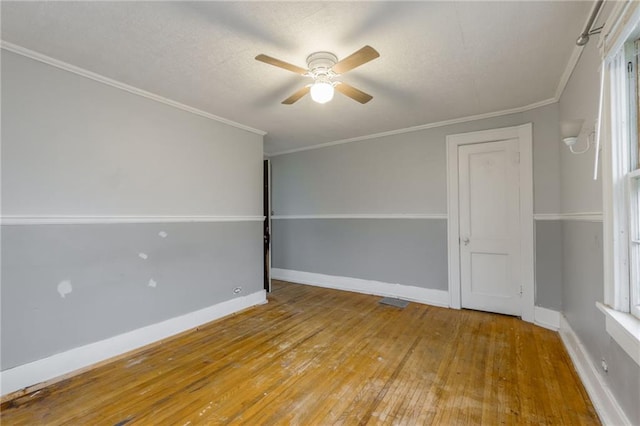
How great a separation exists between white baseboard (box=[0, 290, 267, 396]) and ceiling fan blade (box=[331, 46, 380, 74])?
2.79 meters

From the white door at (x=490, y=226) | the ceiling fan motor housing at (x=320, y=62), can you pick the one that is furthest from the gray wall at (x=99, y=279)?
the white door at (x=490, y=226)

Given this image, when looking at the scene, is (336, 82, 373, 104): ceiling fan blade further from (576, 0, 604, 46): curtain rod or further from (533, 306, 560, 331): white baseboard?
(533, 306, 560, 331): white baseboard

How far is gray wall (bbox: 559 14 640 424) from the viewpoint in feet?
4.69

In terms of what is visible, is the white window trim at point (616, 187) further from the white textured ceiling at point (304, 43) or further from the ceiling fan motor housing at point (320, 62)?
the ceiling fan motor housing at point (320, 62)

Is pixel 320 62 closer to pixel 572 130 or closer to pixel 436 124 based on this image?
pixel 572 130

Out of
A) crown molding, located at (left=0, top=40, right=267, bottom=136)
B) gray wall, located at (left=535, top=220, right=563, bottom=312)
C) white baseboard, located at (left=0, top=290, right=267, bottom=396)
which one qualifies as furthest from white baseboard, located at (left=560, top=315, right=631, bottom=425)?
crown molding, located at (left=0, top=40, right=267, bottom=136)

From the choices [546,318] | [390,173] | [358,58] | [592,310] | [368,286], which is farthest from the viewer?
[368,286]

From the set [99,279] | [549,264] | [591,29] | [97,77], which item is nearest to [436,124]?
[591,29]

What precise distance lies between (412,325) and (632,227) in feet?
6.77

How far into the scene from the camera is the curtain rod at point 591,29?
1.53 meters

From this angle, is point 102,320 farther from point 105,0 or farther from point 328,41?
point 328,41

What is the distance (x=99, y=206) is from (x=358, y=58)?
7.84 feet

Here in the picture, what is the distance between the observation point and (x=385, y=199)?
4.05m

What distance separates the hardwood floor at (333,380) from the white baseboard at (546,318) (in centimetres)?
13
